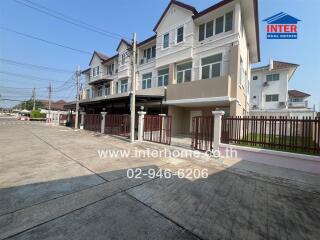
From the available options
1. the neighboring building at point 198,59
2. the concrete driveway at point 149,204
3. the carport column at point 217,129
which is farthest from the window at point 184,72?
the concrete driveway at point 149,204

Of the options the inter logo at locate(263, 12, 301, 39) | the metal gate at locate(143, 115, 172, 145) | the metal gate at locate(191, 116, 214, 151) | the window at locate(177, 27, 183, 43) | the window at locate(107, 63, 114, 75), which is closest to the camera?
the metal gate at locate(191, 116, 214, 151)

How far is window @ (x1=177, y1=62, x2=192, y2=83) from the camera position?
47.0 feet


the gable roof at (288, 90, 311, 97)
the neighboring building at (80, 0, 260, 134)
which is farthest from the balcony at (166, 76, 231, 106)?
the gable roof at (288, 90, 311, 97)

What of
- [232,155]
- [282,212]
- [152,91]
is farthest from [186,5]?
[282,212]

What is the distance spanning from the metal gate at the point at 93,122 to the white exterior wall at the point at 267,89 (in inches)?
922

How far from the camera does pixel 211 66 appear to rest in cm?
1293

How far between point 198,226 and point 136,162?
4.33 metres

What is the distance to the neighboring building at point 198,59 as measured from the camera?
11.5 metres

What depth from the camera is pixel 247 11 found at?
12367 mm

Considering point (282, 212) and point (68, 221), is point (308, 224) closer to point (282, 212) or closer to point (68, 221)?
point (282, 212)

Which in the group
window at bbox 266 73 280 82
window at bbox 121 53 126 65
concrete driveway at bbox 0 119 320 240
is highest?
window at bbox 121 53 126 65

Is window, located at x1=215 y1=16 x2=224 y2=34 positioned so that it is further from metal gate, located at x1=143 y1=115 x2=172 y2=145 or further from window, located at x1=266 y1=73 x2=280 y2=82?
window, located at x1=266 y1=73 x2=280 y2=82

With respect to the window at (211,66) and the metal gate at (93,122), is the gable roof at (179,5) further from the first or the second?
the metal gate at (93,122)

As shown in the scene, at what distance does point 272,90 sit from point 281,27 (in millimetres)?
17171
